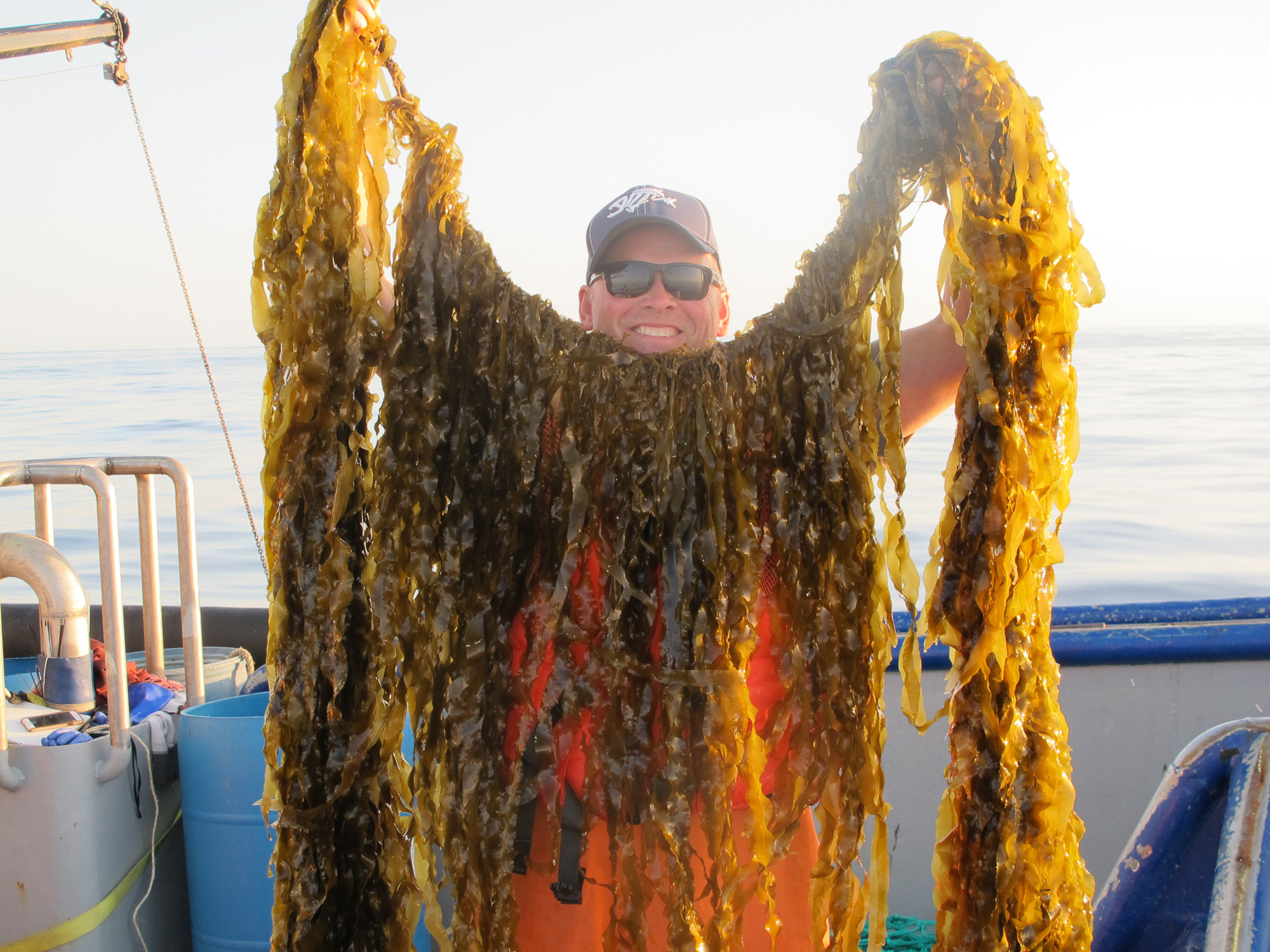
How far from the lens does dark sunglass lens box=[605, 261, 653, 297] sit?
6.61 feet

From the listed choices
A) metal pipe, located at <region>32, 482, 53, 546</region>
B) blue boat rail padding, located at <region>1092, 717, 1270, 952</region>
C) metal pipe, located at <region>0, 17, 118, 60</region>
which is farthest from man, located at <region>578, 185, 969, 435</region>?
metal pipe, located at <region>0, 17, 118, 60</region>

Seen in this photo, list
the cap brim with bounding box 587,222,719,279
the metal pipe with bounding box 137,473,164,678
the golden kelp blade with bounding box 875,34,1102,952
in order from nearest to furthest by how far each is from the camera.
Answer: the golden kelp blade with bounding box 875,34,1102,952 < the cap brim with bounding box 587,222,719,279 < the metal pipe with bounding box 137,473,164,678

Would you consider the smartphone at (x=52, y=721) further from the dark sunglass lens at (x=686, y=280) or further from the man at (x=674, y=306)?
the dark sunglass lens at (x=686, y=280)

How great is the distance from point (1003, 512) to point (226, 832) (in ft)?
7.90

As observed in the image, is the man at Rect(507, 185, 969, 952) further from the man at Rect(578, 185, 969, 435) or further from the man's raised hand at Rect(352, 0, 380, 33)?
the man's raised hand at Rect(352, 0, 380, 33)

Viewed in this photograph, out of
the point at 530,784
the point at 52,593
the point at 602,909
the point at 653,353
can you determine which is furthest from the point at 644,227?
the point at 52,593

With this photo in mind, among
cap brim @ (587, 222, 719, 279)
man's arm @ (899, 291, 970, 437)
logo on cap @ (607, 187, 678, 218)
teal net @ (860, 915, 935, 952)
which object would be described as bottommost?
teal net @ (860, 915, 935, 952)

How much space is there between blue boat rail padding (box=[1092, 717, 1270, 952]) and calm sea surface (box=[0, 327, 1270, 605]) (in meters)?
5.68

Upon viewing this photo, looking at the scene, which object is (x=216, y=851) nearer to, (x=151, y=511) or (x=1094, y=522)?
(x=151, y=511)

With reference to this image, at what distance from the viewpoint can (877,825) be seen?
5.29 feet

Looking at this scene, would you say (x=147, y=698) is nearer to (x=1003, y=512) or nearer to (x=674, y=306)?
(x=674, y=306)

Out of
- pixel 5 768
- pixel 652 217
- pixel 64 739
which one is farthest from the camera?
pixel 64 739

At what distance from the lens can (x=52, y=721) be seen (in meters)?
3.07

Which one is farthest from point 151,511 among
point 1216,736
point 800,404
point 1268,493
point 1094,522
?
point 1268,493
